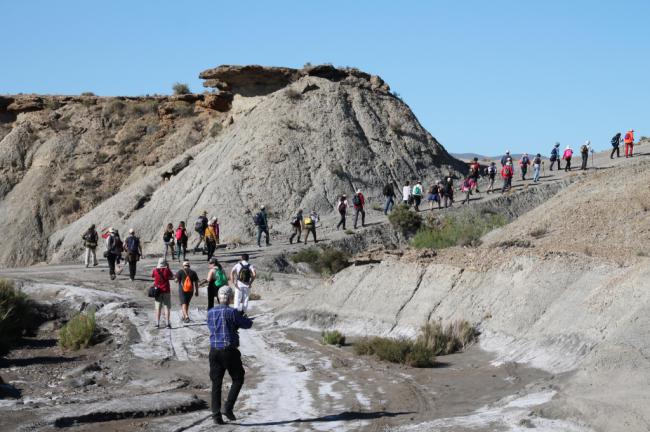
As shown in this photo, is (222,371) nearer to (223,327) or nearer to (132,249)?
(223,327)

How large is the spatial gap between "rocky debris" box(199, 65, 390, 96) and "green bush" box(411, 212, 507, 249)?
16811mm

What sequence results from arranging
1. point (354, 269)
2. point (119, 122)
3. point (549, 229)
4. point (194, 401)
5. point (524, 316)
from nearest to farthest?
point (194, 401)
point (524, 316)
point (354, 269)
point (549, 229)
point (119, 122)

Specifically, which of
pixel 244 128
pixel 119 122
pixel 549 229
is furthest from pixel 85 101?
pixel 549 229

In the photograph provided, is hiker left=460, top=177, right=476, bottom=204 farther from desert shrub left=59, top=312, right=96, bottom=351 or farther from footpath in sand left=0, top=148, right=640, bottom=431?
desert shrub left=59, top=312, right=96, bottom=351

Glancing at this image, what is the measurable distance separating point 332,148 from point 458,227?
14876 mm

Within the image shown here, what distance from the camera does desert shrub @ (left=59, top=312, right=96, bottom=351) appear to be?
1972 cm

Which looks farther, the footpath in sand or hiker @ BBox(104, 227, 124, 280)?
hiker @ BBox(104, 227, 124, 280)

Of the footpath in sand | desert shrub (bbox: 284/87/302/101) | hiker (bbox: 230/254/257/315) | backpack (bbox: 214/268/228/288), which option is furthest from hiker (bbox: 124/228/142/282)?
desert shrub (bbox: 284/87/302/101)

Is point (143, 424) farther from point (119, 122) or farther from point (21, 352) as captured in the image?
point (119, 122)

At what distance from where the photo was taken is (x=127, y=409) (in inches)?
492

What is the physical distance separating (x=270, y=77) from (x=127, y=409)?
1779 inches

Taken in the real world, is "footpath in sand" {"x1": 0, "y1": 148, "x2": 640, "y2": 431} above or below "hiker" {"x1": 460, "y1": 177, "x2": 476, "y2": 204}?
below

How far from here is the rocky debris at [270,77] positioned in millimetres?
55281

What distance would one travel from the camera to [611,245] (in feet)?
73.8
